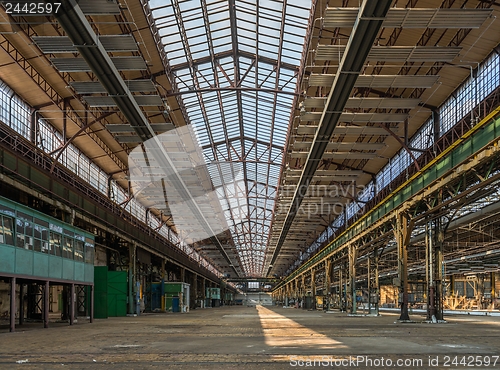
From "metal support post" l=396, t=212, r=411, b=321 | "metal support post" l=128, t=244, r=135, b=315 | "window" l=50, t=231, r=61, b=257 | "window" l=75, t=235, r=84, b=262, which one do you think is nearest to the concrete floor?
"window" l=50, t=231, r=61, b=257

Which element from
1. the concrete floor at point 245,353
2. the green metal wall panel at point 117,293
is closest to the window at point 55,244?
the concrete floor at point 245,353

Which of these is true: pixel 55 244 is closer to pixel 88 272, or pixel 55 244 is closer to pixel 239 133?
pixel 88 272

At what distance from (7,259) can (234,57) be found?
Result: 17937 millimetres

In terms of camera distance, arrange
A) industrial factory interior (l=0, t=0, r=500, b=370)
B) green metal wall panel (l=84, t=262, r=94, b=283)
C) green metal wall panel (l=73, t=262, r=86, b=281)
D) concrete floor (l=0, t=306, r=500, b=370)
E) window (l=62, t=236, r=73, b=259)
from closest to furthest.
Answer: concrete floor (l=0, t=306, r=500, b=370), industrial factory interior (l=0, t=0, r=500, b=370), window (l=62, t=236, r=73, b=259), green metal wall panel (l=73, t=262, r=86, b=281), green metal wall panel (l=84, t=262, r=94, b=283)

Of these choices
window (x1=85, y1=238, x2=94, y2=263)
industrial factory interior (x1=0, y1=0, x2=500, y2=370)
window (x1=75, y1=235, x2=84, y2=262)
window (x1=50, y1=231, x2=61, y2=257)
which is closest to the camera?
industrial factory interior (x1=0, y1=0, x2=500, y2=370)

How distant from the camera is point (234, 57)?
33781mm

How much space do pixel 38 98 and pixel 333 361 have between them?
28.0 metres

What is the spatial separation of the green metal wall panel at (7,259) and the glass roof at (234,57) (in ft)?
37.5

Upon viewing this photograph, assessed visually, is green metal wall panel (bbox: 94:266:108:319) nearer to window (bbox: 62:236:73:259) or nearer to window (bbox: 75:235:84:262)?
window (bbox: 75:235:84:262)

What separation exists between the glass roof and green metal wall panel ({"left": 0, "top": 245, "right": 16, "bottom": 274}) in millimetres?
11435

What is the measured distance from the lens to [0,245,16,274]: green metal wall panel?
21.9 metres

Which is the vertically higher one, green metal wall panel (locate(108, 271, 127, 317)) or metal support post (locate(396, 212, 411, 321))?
metal support post (locate(396, 212, 411, 321))

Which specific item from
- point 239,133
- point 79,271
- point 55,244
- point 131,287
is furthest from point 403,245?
point 131,287

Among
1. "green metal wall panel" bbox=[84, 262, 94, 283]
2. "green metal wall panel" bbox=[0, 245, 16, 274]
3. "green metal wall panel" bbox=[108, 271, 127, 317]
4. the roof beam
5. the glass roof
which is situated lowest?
"green metal wall panel" bbox=[108, 271, 127, 317]
